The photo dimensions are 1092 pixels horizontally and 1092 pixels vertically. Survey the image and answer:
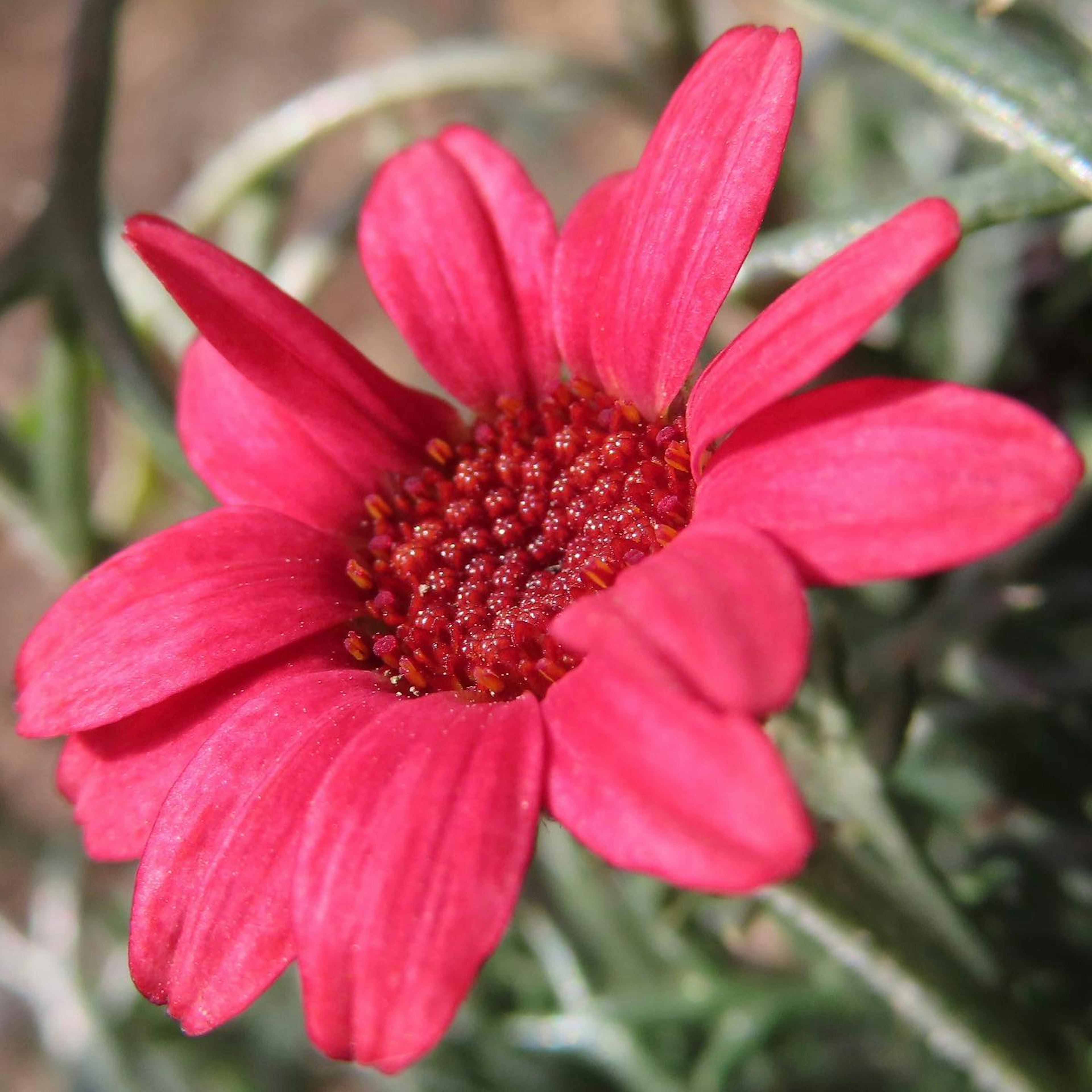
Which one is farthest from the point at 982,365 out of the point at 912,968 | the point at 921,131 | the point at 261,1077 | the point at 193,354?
the point at 261,1077

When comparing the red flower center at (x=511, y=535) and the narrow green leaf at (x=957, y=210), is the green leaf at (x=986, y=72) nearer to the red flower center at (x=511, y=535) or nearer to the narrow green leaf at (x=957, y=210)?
the narrow green leaf at (x=957, y=210)

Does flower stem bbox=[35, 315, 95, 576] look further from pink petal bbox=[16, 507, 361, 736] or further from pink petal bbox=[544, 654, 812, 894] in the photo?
pink petal bbox=[544, 654, 812, 894]

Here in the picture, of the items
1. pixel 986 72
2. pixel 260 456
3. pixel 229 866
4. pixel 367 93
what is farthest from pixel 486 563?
pixel 367 93

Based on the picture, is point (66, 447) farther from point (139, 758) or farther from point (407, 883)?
point (407, 883)

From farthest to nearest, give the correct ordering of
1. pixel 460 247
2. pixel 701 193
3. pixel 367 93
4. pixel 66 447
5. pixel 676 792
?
pixel 367 93
pixel 66 447
pixel 460 247
pixel 701 193
pixel 676 792

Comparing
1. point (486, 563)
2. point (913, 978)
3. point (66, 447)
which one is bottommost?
point (913, 978)

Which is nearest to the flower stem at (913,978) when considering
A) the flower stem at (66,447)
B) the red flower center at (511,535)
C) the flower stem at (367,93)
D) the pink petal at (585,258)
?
the red flower center at (511,535)
